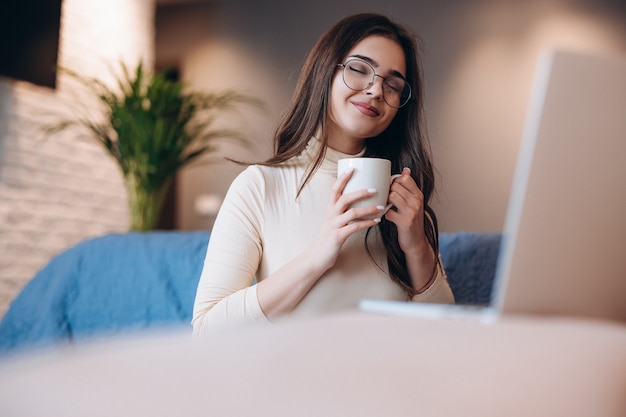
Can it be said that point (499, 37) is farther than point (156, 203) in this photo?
Yes

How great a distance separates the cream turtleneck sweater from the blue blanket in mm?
441

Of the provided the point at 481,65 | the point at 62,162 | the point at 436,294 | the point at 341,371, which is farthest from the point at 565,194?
the point at 481,65

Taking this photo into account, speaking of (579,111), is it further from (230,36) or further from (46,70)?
(230,36)

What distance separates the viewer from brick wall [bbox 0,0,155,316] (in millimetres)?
2830

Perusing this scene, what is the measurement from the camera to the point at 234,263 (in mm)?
1027

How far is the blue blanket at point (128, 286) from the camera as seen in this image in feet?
5.16

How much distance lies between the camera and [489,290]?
1561 millimetres

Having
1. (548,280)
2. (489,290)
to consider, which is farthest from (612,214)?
(489,290)

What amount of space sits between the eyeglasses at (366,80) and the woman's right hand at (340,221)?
0.82ft

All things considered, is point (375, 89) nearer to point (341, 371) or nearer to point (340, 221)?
point (340, 221)

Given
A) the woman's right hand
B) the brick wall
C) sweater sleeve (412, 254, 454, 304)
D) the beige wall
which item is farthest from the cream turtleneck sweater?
the beige wall

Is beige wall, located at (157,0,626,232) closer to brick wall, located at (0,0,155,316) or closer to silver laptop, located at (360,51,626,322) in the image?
brick wall, located at (0,0,155,316)

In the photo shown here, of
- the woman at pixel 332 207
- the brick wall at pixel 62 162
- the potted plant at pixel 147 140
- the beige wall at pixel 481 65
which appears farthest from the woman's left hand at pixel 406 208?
the beige wall at pixel 481 65

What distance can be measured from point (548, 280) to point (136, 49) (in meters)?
3.55
